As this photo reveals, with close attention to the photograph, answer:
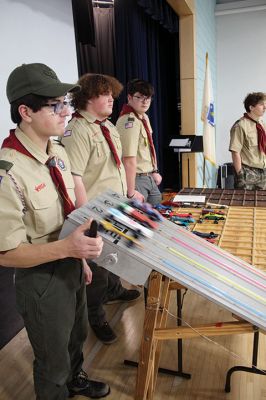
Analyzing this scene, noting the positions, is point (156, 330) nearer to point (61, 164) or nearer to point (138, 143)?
point (61, 164)

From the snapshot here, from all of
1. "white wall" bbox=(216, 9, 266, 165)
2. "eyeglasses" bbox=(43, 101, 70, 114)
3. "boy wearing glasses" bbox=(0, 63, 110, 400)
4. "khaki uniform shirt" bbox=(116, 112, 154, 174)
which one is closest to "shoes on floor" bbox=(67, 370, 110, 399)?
"boy wearing glasses" bbox=(0, 63, 110, 400)

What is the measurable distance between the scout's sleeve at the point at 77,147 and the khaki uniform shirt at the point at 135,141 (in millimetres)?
544

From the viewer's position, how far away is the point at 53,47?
241 centimetres

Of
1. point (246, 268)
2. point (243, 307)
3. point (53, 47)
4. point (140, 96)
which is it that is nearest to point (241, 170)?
point (140, 96)

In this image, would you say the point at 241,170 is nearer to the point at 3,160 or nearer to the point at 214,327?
the point at 214,327

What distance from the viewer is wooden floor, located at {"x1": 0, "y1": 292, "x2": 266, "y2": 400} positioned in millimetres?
1550

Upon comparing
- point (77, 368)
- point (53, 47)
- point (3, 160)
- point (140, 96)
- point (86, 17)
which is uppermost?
point (86, 17)

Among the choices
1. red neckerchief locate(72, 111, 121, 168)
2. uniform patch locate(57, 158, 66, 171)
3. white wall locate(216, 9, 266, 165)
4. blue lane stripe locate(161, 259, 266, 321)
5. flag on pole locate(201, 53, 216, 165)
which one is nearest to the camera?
blue lane stripe locate(161, 259, 266, 321)

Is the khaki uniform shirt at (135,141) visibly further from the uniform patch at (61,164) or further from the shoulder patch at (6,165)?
the shoulder patch at (6,165)

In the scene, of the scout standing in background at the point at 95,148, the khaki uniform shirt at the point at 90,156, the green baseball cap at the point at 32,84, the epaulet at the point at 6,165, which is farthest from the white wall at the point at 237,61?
the epaulet at the point at 6,165

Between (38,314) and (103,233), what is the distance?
1.21 feet

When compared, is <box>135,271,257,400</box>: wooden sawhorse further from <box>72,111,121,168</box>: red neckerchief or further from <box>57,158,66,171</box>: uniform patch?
<box>72,111,121,168</box>: red neckerchief

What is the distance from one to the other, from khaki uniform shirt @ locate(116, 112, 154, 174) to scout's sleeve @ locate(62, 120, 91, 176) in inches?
21.4

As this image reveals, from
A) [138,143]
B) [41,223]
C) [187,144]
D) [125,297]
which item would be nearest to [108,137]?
A: [138,143]
